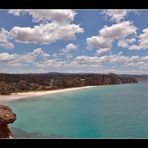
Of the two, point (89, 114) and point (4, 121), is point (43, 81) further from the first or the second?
point (89, 114)

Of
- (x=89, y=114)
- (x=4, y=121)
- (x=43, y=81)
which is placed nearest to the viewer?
(x=4, y=121)

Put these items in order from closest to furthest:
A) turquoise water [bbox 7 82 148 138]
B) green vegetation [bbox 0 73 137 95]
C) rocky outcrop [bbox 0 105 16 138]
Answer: rocky outcrop [bbox 0 105 16 138], green vegetation [bbox 0 73 137 95], turquoise water [bbox 7 82 148 138]

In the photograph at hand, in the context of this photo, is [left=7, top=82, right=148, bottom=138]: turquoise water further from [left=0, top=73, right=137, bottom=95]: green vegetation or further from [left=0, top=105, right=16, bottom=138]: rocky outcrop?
[left=0, top=105, right=16, bottom=138]: rocky outcrop

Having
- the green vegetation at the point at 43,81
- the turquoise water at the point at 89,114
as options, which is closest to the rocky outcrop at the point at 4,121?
the green vegetation at the point at 43,81

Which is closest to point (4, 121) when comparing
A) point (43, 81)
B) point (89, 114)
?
point (43, 81)

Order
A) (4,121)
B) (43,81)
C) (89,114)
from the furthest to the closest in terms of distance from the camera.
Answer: (89,114)
(43,81)
(4,121)

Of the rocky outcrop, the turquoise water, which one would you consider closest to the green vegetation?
the rocky outcrop

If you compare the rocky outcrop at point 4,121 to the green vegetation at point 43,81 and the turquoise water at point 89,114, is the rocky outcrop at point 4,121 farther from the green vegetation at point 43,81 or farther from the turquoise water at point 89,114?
the turquoise water at point 89,114

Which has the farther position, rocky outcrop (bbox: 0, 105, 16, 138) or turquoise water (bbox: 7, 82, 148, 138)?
turquoise water (bbox: 7, 82, 148, 138)
